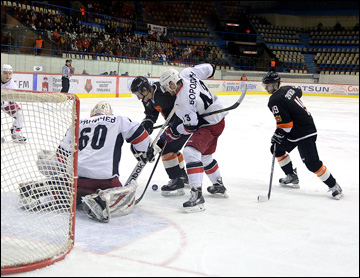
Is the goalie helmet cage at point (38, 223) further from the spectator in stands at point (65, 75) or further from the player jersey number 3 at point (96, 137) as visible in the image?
the spectator in stands at point (65, 75)

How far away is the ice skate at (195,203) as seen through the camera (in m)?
3.52

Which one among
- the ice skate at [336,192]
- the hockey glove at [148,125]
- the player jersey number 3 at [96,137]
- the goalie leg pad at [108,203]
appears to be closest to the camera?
the goalie leg pad at [108,203]

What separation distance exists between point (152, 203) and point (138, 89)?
954 millimetres

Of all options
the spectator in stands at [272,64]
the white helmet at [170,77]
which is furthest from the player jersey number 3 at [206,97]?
the spectator in stands at [272,64]

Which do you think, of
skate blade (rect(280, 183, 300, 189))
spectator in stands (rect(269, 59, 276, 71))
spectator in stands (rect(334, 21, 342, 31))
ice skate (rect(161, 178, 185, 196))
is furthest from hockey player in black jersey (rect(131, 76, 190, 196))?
spectator in stands (rect(334, 21, 342, 31))

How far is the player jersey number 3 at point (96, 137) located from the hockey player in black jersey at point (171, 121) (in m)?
0.80

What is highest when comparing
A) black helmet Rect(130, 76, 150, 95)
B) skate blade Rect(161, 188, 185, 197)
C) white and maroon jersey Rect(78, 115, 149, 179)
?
black helmet Rect(130, 76, 150, 95)

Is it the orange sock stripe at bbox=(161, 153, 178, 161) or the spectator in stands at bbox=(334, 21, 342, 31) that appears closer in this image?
the orange sock stripe at bbox=(161, 153, 178, 161)

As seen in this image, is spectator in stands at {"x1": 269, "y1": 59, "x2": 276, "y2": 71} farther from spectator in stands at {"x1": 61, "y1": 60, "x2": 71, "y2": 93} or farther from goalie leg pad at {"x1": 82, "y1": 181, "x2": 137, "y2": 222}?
goalie leg pad at {"x1": 82, "y1": 181, "x2": 137, "y2": 222}

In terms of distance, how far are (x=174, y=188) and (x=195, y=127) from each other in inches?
27.1

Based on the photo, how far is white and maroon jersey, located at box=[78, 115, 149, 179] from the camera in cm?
328

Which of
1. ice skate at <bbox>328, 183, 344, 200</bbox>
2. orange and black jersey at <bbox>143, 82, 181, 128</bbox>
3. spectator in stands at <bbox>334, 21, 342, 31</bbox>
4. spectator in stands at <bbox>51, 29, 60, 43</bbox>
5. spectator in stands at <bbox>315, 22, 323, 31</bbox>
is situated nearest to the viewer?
ice skate at <bbox>328, 183, 344, 200</bbox>

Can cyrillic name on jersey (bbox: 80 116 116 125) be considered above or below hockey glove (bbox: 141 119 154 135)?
above

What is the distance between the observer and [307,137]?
4.09 metres
